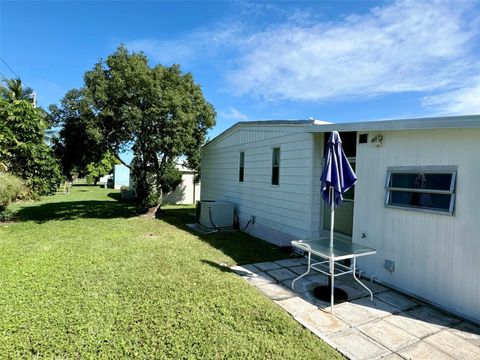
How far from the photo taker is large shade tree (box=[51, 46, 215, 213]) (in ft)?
32.8

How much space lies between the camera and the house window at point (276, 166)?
772 centimetres

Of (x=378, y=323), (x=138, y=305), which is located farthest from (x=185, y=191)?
(x=378, y=323)

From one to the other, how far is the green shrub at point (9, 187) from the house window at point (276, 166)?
Result: 32.1 feet

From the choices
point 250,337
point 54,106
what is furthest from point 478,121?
point 54,106

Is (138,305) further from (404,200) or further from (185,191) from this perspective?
(185,191)

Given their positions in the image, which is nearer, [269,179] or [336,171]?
[336,171]

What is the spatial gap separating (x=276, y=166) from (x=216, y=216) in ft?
9.65

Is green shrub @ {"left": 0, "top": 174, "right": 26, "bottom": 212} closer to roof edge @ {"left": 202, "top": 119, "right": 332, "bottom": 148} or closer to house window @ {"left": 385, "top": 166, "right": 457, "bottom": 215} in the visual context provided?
roof edge @ {"left": 202, "top": 119, "right": 332, "bottom": 148}

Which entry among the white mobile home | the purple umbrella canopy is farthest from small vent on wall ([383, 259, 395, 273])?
the purple umbrella canopy

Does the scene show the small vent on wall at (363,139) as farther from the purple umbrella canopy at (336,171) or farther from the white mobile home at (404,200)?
the purple umbrella canopy at (336,171)

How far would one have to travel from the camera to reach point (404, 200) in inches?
180

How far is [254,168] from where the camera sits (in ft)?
29.1

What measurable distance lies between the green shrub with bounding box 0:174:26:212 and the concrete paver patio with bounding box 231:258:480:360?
33.5 ft

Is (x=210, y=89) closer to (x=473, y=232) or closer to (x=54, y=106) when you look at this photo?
(x=54, y=106)
